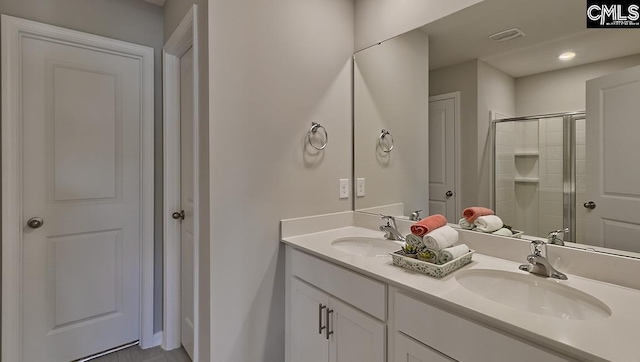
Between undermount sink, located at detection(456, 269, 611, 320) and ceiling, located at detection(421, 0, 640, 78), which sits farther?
ceiling, located at detection(421, 0, 640, 78)

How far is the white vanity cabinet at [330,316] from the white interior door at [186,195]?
803 mm

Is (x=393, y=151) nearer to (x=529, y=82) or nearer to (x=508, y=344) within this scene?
(x=529, y=82)

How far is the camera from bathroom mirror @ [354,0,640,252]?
1.13 metres

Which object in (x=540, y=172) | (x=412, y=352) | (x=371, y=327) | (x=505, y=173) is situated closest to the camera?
(x=412, y=352)

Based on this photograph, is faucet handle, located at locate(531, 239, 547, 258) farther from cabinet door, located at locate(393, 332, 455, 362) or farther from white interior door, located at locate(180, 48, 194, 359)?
white interior door, located at locate(180, 48, 194, 359)

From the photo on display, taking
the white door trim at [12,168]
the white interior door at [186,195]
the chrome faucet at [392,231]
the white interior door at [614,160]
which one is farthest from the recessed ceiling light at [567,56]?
the white door trim at [12,168]

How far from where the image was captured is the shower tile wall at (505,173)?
1.30 metres

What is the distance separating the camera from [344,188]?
75.1 inches

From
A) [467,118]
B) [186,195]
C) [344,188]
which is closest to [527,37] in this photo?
[467,118]

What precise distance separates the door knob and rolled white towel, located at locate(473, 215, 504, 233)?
2.45 metres

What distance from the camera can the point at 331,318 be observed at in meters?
1.30

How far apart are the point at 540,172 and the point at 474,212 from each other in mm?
306

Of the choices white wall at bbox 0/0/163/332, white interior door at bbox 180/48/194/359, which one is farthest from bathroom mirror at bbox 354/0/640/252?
white wall at bbox 0/0/163/332

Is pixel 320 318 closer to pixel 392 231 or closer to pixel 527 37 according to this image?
pixel 392 231
